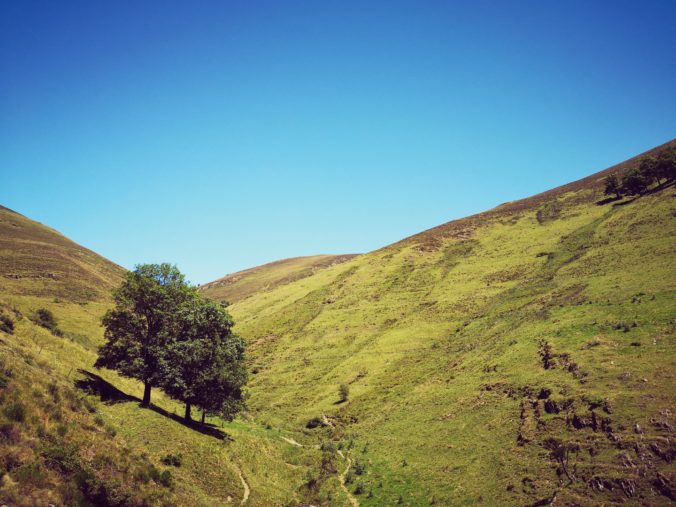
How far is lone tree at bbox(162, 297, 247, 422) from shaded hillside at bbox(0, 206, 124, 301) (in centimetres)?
6774

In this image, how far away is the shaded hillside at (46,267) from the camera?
308 feet

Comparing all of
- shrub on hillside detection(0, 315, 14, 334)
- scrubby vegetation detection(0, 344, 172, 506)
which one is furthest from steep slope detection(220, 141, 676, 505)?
shrub on hillside detection(0, 315, 14, 334)

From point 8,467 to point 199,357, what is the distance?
66.9ft

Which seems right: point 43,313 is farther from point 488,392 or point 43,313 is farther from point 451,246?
point 451,246

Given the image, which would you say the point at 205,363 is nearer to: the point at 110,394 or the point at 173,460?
the point at 110,394

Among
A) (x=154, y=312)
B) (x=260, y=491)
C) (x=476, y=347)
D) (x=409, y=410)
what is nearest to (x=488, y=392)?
(x=409, y=410)

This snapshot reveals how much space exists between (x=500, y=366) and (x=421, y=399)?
1014 centimetres

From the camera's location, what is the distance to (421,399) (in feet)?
155

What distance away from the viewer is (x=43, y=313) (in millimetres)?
48406

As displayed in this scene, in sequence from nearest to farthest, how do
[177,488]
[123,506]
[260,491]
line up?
[123,506], [177,488], [260,491]

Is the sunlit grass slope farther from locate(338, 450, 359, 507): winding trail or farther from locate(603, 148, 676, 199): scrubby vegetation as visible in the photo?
locate(603, 148, 676, 199): scrubby vegetation

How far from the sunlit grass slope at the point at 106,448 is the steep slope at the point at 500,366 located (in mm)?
6490

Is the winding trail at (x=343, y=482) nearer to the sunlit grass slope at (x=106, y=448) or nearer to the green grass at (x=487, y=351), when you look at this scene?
the green grass at (x=487, y=351)

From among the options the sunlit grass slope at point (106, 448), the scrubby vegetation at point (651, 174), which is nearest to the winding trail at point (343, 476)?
the sunlit grass slope at point (106, 448)
